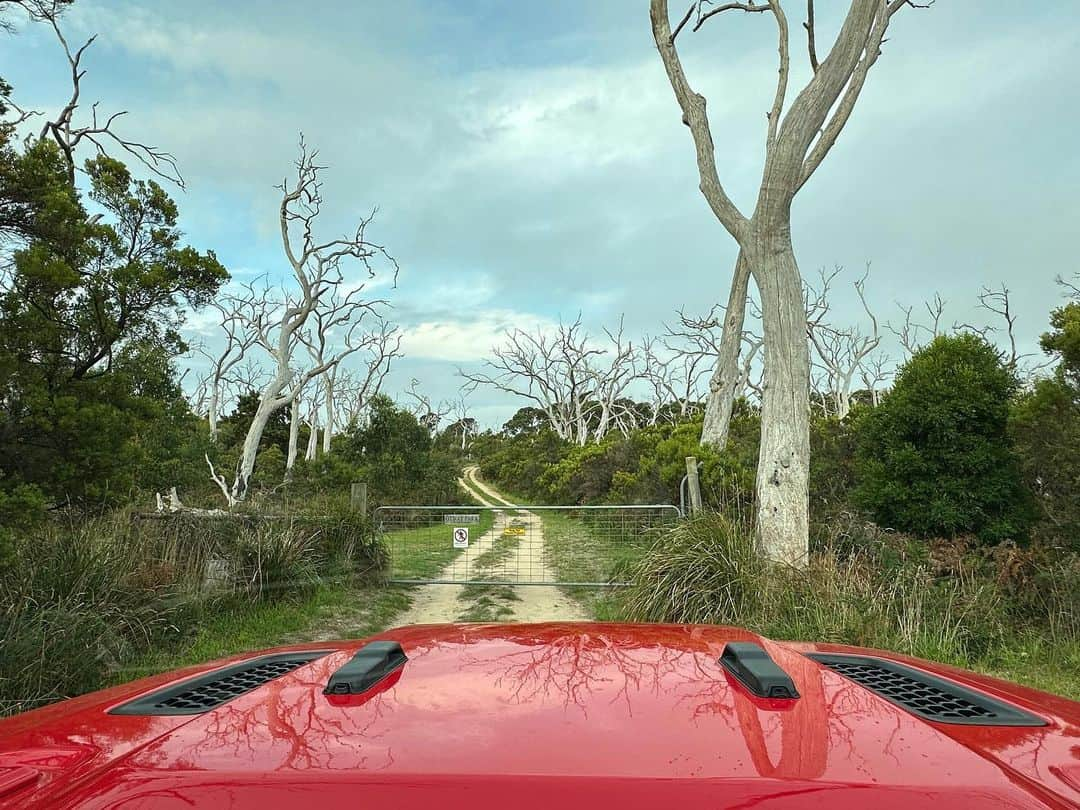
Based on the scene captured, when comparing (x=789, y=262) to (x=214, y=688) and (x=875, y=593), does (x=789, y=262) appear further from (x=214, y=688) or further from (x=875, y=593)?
(x=214, y=688)

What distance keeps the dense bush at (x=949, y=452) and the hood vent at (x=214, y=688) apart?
8.47 meters

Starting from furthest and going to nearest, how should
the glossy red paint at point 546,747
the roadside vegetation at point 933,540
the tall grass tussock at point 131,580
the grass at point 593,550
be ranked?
the grass at point 593,550 → the roadside vegetation at point 933,540 → the tall grass tussock at point 131,580 → the glossy red paint at point 546,747

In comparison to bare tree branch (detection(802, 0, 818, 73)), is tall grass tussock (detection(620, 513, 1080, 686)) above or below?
below

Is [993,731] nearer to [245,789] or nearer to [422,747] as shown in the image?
[422,747]

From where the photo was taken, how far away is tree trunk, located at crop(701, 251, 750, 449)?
15656 mm

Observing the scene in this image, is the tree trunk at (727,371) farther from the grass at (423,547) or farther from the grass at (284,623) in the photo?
the grass at (284,623)

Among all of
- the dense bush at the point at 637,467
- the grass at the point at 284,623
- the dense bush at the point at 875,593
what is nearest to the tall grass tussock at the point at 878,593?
the dense bush at the point at 875,593

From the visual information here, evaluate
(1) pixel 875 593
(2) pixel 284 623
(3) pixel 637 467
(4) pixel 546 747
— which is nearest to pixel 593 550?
(2) pixel 284 623

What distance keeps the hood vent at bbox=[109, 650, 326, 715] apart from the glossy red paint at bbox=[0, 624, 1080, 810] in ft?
0.18

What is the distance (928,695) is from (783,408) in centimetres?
707

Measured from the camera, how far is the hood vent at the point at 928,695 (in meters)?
1.48

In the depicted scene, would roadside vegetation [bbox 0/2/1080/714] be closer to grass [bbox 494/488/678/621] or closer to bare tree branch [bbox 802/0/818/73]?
grass [bbox 494/488/678/621]

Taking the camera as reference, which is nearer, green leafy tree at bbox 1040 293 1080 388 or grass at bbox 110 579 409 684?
grass at bbox 110 579 409 684

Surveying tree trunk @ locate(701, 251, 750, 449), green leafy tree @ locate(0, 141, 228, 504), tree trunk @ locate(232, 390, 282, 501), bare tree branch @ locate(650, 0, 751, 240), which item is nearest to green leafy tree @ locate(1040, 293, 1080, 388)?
bare tree branch @ locate(650, 0, 751, 240)
